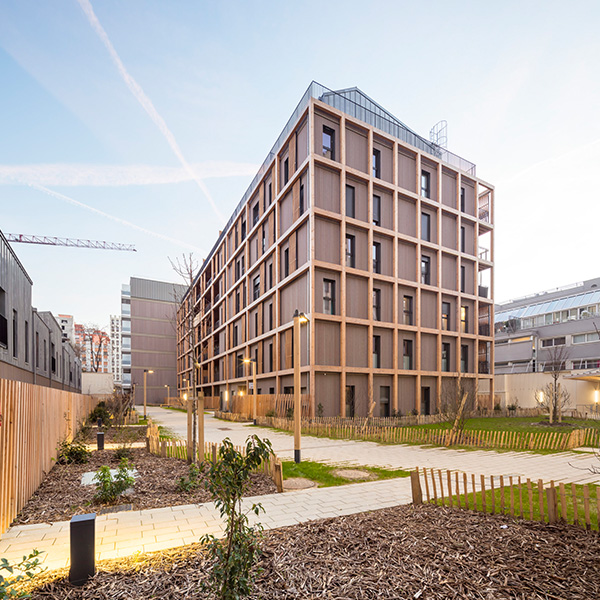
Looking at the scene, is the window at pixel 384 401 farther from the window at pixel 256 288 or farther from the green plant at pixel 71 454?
the green plant at pixel 71 454

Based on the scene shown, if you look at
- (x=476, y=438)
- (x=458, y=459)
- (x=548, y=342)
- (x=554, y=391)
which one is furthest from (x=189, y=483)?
(x=548, y=342)

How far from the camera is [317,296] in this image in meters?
27.1

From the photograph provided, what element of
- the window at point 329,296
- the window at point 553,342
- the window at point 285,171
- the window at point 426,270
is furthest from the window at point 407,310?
the window at point 553,342

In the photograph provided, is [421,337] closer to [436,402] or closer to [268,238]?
[436,402]

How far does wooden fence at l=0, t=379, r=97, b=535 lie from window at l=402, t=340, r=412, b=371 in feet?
82.6

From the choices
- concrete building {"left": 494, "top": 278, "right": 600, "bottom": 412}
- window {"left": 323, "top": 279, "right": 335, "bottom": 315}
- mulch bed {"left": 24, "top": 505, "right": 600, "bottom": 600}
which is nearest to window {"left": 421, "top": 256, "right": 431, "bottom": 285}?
window {"left": 323, "top": 279, "right": 335, "bottom": 315}

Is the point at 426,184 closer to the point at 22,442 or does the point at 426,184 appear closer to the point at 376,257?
the point at 376,257

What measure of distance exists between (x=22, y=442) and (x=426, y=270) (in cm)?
3174

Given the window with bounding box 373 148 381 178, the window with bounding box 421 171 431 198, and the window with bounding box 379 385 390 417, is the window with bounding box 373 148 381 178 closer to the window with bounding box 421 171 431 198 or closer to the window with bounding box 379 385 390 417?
the window with bounding box 421 171 431 198

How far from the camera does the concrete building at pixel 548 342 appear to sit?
4041 cm

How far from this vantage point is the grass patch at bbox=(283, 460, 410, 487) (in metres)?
9.83

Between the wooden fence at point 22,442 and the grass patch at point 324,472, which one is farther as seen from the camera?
the grass patch at point 324,472

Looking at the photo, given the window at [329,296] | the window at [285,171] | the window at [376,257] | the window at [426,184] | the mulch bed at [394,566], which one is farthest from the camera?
the window at [426,184]

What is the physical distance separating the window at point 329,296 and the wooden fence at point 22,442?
18832 mm
